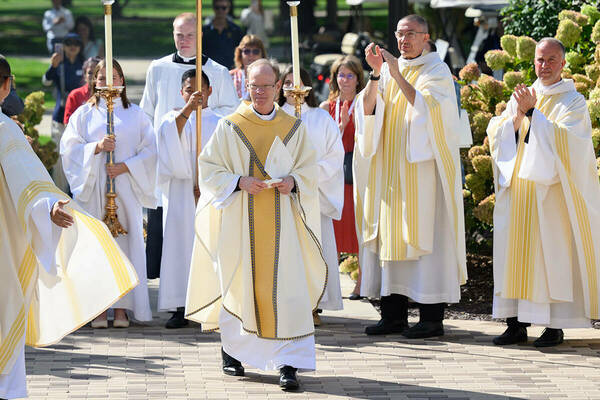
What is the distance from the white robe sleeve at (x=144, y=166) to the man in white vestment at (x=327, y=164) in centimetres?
106

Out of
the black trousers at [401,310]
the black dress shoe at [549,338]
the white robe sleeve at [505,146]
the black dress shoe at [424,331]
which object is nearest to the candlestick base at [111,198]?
the black trousers at [401,310]

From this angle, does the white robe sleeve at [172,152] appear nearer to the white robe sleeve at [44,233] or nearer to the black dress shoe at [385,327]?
the black dress shoe at [385,327]

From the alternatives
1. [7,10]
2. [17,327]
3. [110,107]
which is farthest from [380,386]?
[7,10]

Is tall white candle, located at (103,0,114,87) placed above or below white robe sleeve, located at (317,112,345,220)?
above

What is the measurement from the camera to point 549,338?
27.4 feet

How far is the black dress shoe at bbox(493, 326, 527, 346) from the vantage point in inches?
332

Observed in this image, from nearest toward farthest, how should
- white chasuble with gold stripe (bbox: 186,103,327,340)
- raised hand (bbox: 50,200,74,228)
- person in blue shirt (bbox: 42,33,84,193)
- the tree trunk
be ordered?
1. raised hand (bbox: 50,200,74,228)
2. white chasuble with gold stripe (bbox: 186,103,327,340)
3. person in blue shirt (bbox: 42,33,84,193)
4. the tree trunk

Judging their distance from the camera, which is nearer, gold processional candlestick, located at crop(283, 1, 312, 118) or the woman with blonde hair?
gold processional candlestick, located at crop(283, 1, 312, 118)

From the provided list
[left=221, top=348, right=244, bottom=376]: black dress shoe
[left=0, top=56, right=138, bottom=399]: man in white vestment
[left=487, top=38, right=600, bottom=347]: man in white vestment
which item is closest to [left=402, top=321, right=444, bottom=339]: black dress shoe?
[left=487, top=38, right=600, bottom=347]: man in white vestment

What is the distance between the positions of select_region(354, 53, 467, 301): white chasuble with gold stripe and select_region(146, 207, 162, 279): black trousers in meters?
1.81

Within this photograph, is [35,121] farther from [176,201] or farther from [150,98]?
[176,201]

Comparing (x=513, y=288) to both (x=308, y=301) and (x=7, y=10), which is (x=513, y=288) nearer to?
(x=308, y=301)

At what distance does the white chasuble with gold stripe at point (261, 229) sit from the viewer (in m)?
7.20

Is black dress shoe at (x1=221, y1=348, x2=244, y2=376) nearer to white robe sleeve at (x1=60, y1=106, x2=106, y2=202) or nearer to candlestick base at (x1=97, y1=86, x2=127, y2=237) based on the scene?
candlestick base at (x1=97, y1=86, x2=127, y2=237)
